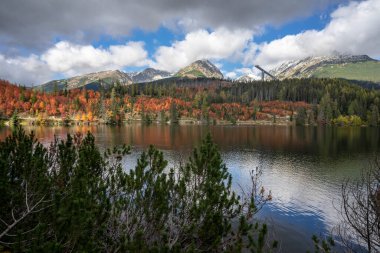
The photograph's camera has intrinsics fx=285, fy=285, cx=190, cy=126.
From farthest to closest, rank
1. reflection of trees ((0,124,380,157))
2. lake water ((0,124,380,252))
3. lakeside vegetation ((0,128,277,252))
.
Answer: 1. reflection of trees ((0,124,380,157))
2. lake water ((0,124,380,252))
3. lakeside vegetation ((0,128,277,252))

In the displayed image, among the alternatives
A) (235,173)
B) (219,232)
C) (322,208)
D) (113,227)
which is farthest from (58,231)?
(235,173)

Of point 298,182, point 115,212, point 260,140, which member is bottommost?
point 298,182

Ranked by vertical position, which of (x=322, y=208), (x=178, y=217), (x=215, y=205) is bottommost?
(x=322, y=208)

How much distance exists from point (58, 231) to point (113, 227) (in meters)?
2.99

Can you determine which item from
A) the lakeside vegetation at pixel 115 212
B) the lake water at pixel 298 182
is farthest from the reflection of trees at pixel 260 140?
the lakeside vegetation at pixel 115 212

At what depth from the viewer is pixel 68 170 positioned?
52.2ft

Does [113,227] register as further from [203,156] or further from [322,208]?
[322,208]

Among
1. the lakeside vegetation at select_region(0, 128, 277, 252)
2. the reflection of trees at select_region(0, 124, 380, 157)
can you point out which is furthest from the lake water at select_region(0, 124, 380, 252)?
the lakeside vegetation at select_region(0, 128, 277, 252)

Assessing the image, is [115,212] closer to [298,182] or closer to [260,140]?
[298,182]

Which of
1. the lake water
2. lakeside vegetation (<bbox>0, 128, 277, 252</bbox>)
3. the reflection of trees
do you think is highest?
lakeside vegetation (<bbox>0, 128, 277, 252</bbox>)

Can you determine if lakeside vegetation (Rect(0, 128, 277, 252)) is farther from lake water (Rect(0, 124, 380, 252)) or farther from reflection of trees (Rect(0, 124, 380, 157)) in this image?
reflection of trees (Rect(0, 124, 380, 157))


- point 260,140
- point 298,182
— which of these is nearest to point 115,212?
point 298,182

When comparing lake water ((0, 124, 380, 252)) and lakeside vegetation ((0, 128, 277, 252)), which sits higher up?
lakeside vegetation ((0, 128, 277, 252))

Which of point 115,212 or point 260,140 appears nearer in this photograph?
point 115,212
